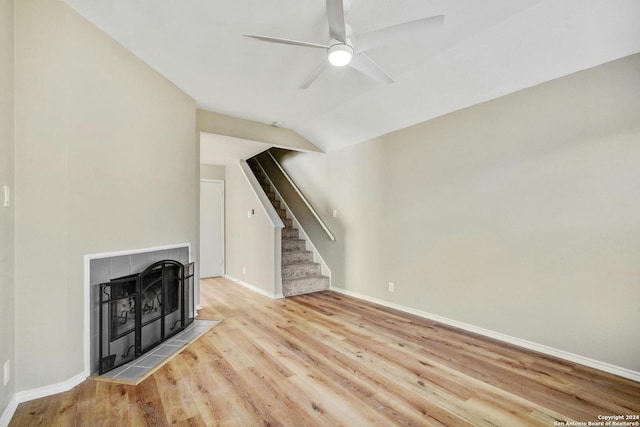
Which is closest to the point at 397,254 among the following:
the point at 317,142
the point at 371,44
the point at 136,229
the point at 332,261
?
the point at 332,261

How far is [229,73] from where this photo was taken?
2971 millimetres

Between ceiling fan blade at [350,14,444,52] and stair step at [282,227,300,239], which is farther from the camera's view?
stair step at [282,227,300,239]

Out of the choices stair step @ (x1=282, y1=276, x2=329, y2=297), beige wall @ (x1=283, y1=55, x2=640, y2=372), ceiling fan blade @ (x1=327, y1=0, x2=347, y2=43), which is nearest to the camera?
ceiling fan blade @ (x1=327, y1=0, x2=347, y2=43)

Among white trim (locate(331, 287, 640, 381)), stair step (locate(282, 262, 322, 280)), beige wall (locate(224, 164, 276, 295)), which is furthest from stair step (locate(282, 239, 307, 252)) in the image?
white trim (locate(331, 287, 640, 381))

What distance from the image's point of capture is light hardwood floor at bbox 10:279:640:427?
183cm

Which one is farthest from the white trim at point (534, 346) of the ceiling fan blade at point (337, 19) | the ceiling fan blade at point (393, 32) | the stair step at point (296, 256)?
the ceiling fan blade at point (337, 19)

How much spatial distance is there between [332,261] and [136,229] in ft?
10.5

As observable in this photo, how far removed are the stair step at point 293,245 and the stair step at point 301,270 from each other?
38 cm

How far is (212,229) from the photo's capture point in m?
5.94

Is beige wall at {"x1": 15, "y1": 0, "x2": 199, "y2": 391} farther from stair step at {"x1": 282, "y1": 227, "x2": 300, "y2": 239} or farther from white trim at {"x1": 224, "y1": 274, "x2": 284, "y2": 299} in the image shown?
stair step at {"x1": 282, "y1": 227, "x2": 300, "y2": 239}

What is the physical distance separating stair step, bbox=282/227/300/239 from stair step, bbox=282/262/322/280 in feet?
2.36

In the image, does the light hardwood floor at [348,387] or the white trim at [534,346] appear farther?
the white trim at [534,346]

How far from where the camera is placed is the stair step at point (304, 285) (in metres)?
4.69

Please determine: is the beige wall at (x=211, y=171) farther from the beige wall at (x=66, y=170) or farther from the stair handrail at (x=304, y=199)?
the beige wall at (x=66, y=170)
